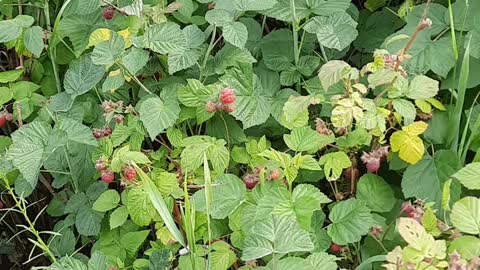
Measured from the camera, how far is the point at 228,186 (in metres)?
1.42

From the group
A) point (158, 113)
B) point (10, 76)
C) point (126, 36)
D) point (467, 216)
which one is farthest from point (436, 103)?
point (10, 76)

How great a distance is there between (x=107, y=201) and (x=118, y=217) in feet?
0.17

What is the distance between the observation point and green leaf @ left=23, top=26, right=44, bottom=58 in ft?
5.42

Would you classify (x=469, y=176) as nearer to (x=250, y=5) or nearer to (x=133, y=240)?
(x=250, y=5)

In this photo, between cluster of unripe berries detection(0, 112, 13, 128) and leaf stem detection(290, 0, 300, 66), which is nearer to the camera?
leaf stem detection(290, 0, 300, 66)

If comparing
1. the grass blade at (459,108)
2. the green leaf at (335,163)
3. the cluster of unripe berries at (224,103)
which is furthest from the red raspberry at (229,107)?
the grass blade at (459,108)

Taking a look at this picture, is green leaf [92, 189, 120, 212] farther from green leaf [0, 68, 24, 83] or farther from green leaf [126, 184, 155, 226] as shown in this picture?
green leaf [0, 68, 24, 83]

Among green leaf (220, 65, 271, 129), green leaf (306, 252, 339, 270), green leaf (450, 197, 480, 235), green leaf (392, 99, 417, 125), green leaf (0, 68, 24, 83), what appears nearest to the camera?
green leaf (450, 197, 480, 235)

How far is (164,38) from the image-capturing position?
5.08 feet

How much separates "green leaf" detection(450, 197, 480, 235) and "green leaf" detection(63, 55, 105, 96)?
0.86 m

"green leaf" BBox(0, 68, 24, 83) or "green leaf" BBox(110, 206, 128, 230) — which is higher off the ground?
"green leaf" BBox(0, 68, 24, 83)

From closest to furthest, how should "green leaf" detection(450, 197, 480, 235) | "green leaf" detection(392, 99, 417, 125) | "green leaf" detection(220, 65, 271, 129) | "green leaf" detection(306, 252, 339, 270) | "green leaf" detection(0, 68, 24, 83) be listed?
"green leaf" detection(450, 197, 480, 235) → "green leaf" detection(306, 252, 339, 270) → "green leaf" detection(392, 99, 417, 125) → "green leaf" detection(220, 65, 271, 129) → "green leaf" detection(0, 68, 24, 83)

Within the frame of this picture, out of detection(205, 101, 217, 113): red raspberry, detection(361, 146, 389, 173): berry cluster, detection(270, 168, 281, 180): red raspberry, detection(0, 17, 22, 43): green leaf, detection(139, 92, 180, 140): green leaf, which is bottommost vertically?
detection(270, 168, 281, 180): red raspberry

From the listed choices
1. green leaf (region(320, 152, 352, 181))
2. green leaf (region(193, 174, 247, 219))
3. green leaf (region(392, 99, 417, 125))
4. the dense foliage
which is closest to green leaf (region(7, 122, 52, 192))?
the dense foliage
